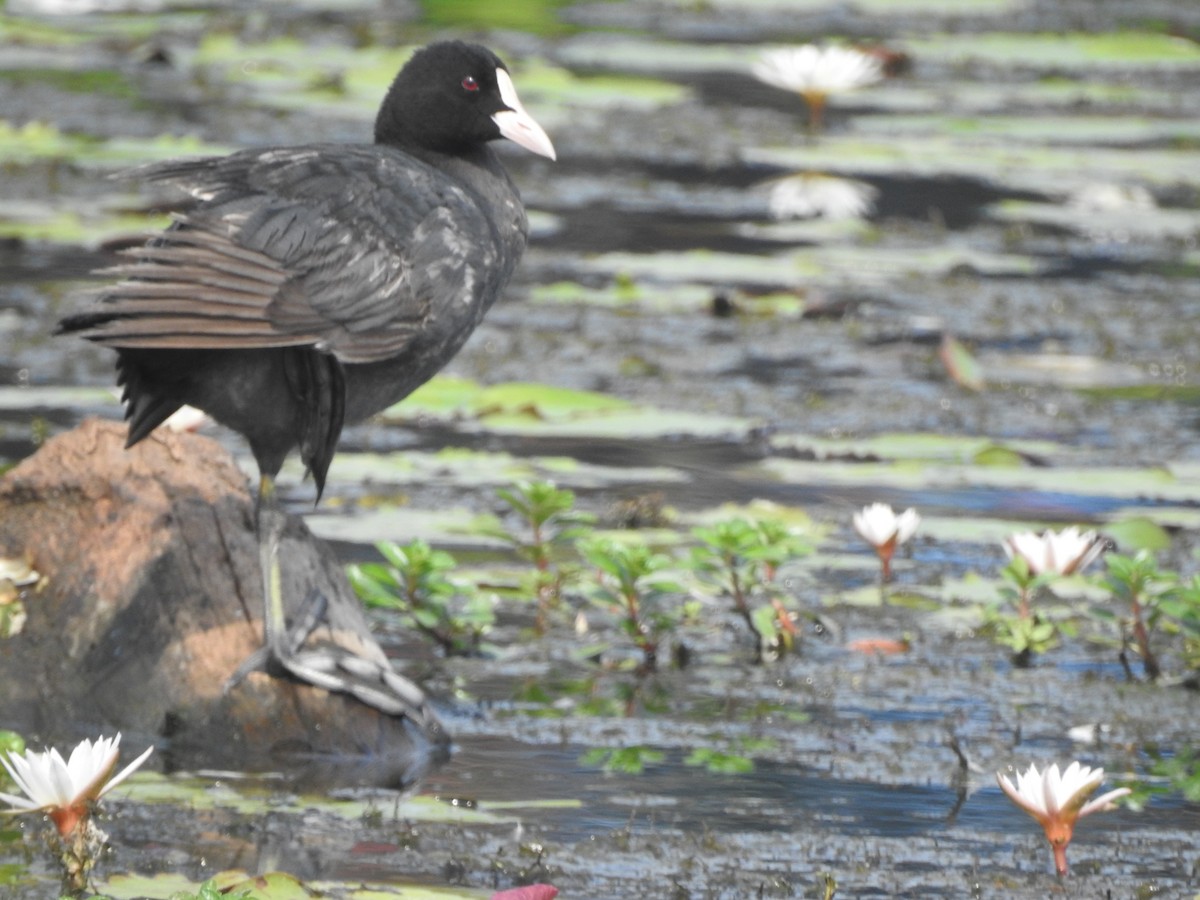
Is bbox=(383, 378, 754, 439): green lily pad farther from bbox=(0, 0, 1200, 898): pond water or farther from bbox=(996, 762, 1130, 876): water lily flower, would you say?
bbox=(996, 762, 1130, 876): water lily flower

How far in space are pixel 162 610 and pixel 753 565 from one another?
128 centimetres

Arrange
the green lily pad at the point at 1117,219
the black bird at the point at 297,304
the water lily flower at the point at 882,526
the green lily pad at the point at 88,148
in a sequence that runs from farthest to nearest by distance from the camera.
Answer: the green lily pad at the point at 88,148 < the green lily pad at the point at 1117,219 < the water lily flower at the point at 882,526 < the black bird at the point at 297,304

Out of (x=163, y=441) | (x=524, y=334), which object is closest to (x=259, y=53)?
(x=524, y=334)

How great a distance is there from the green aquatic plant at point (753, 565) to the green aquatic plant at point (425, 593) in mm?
499

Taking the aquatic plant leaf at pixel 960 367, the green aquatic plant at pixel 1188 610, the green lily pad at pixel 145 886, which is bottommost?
the green lily pad at pixel 145 886

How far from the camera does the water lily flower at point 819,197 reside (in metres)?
9.98

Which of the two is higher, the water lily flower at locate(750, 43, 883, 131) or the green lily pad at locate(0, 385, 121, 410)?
the water lily flower at locate(750, 43, 883, 131)

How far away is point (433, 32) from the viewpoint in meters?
13.8

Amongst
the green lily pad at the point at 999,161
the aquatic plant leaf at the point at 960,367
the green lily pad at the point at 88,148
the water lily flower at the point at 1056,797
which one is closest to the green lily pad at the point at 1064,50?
the green lily pad at the point at 999,161

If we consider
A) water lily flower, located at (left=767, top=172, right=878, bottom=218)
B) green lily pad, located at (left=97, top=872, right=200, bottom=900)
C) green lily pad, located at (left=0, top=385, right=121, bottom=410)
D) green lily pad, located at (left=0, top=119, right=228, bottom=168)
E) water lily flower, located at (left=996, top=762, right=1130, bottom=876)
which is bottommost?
green lily pad, located at (left=97, top=872, right=200, bottom=900)

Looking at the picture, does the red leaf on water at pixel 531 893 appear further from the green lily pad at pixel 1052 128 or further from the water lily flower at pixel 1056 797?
the green lily pad at pixel 1052 128

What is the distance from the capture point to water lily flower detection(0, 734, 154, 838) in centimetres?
339

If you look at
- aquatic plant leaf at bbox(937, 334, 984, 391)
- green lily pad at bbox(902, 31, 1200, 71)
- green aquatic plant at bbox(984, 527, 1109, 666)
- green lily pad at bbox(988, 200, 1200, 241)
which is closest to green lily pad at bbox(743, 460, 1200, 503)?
green aquatic plant at bbox(984, 527, 1109, 666)

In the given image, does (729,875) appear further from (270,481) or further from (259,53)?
(259,53)
